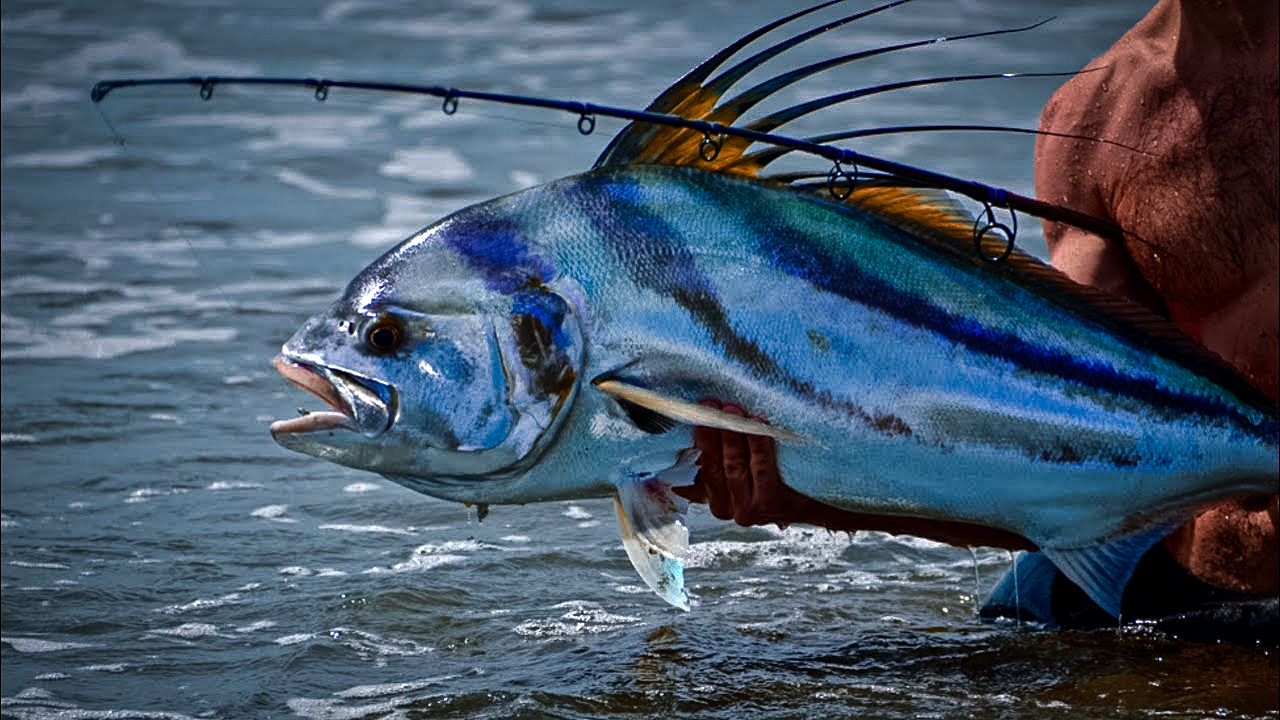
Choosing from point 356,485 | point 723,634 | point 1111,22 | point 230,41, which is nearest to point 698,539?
point 723,634

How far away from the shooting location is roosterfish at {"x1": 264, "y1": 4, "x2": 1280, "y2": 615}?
2887 millimetres

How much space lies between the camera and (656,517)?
3006mm

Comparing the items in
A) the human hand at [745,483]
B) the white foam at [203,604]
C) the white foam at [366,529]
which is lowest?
the white foam at [203,604]

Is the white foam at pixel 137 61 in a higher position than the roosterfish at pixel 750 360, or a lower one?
higher

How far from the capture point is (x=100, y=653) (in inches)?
166

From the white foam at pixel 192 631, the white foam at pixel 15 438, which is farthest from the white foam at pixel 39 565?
the white foam at pixel 15 438

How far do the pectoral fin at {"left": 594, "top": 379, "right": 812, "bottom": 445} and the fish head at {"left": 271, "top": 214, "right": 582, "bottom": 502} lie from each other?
0.07 meters

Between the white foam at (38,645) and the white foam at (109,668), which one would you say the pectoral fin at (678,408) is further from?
the white foam at (38,645)

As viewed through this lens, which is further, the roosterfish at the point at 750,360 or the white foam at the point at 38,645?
the white foam at the point at 38,645

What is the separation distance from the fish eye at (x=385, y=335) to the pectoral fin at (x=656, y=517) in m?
0.46

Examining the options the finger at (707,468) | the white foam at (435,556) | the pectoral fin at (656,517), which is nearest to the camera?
the pectoral fin at (656,517)

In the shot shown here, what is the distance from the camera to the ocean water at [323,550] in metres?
3.83

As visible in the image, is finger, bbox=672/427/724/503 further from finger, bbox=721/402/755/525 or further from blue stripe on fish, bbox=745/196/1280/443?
blue stripe on fish, bbox=745/196/1280/443

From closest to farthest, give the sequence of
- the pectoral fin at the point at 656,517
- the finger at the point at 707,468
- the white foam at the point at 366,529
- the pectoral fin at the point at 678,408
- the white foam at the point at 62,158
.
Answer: the pectoral fin at the point at 678,408 → the pectoral fin at the point at 656,517 → the finger at the point at 707,468 → the white foam at the point at 366,529 → the white foam at the point at 62,158
